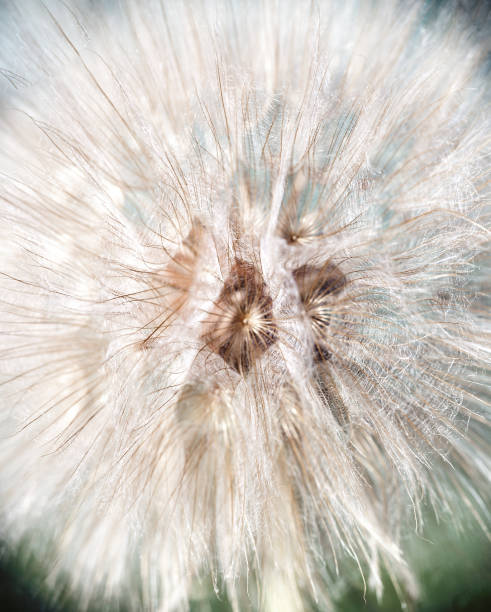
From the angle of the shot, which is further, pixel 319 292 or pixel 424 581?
pixel 424 581

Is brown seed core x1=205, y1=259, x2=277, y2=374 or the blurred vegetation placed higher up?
brown seed core x1=205, y1=259, x2=277, y2=374

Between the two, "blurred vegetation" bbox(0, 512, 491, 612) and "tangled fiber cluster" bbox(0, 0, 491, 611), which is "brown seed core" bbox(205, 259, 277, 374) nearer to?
"tangled fiber cluster" bbox(0, 0, 491, 611)

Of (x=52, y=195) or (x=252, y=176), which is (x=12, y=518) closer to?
(x=52, y=195)

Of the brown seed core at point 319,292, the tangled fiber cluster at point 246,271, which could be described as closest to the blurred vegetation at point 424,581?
the tangled fiber cluster at point 246,271

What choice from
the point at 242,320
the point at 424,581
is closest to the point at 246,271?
the point at 242,320

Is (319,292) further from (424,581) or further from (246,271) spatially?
(424,581)

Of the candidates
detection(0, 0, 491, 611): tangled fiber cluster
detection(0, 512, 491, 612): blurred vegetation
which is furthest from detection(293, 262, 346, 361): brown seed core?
detection(0, 512, 491, 612): blurred vegetation

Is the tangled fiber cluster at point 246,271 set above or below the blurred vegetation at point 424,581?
above

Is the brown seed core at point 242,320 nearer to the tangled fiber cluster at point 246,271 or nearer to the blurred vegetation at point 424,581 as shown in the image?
the tangled fiber cluster at point 246,271
